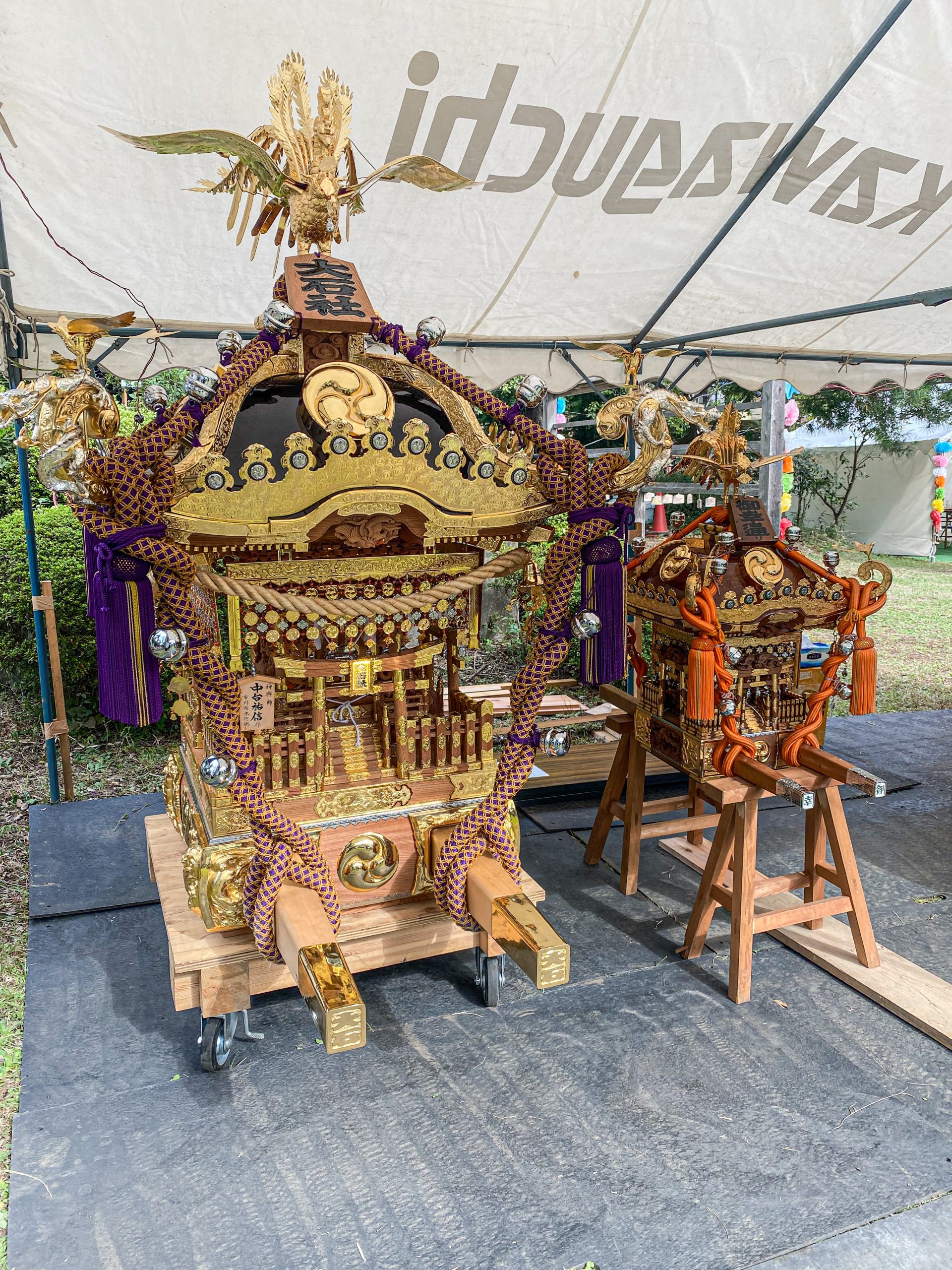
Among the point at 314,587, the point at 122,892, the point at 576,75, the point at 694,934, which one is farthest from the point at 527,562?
the point at 122,892

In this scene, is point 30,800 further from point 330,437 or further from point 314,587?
point 330,437

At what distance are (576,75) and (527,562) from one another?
190 centimetres

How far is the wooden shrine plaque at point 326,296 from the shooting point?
2.54m

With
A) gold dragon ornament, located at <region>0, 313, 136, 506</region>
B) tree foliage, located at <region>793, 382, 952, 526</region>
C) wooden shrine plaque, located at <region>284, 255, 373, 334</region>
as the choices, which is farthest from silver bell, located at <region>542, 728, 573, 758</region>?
tree foliage, located at <region>793, 382, 952, 526</region>

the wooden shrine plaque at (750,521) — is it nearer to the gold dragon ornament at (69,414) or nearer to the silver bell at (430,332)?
the silver bell at (430,332)

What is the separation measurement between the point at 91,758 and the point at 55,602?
1.10 meters

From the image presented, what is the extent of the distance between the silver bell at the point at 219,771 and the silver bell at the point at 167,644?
1.01ft

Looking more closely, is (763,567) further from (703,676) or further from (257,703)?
(257,703)

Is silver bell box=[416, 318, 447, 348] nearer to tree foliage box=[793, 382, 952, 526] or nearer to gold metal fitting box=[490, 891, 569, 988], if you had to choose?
gold metal fitting box=[490, 891, 569, 988]

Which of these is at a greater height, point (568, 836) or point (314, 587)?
point (314, 587)

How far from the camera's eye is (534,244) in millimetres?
4059

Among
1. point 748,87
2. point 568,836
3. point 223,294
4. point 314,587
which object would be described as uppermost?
point 748,87

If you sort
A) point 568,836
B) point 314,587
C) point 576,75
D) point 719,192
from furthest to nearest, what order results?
point 568,836 → point 719,192 → point 576,75 → point 314,587

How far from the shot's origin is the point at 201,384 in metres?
2.32
